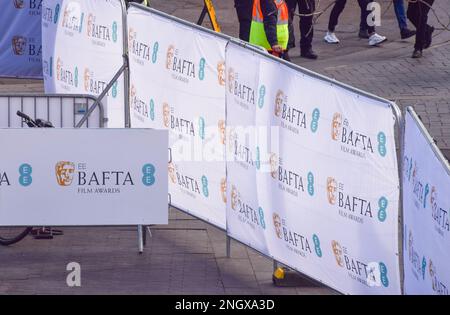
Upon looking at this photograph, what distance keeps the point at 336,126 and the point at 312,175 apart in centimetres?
51

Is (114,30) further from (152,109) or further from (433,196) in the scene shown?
(433,196)

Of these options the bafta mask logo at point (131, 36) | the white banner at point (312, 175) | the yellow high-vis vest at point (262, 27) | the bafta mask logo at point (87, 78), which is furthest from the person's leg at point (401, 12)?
the white banner at point (312, 175)

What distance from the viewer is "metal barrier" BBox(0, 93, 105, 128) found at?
396 inches

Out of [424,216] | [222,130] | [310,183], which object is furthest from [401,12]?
[424,216]

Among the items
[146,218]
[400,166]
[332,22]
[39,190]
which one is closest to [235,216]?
[146,218]

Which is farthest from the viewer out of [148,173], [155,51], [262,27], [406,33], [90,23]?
[406,33]

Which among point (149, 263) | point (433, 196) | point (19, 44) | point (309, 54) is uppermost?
point (433, 196)

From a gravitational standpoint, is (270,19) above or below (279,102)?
below

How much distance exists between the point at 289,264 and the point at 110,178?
157 centimetres

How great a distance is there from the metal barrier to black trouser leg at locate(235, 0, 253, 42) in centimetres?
598

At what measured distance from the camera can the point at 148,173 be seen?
895 centimetres

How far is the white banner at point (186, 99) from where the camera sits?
9000 millimetres

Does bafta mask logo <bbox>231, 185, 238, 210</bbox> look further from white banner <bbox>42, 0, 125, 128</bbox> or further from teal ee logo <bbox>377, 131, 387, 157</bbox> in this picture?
teal ee logo <bbox>377, 131, 387, 157</bbox>

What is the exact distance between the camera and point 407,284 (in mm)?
6742
